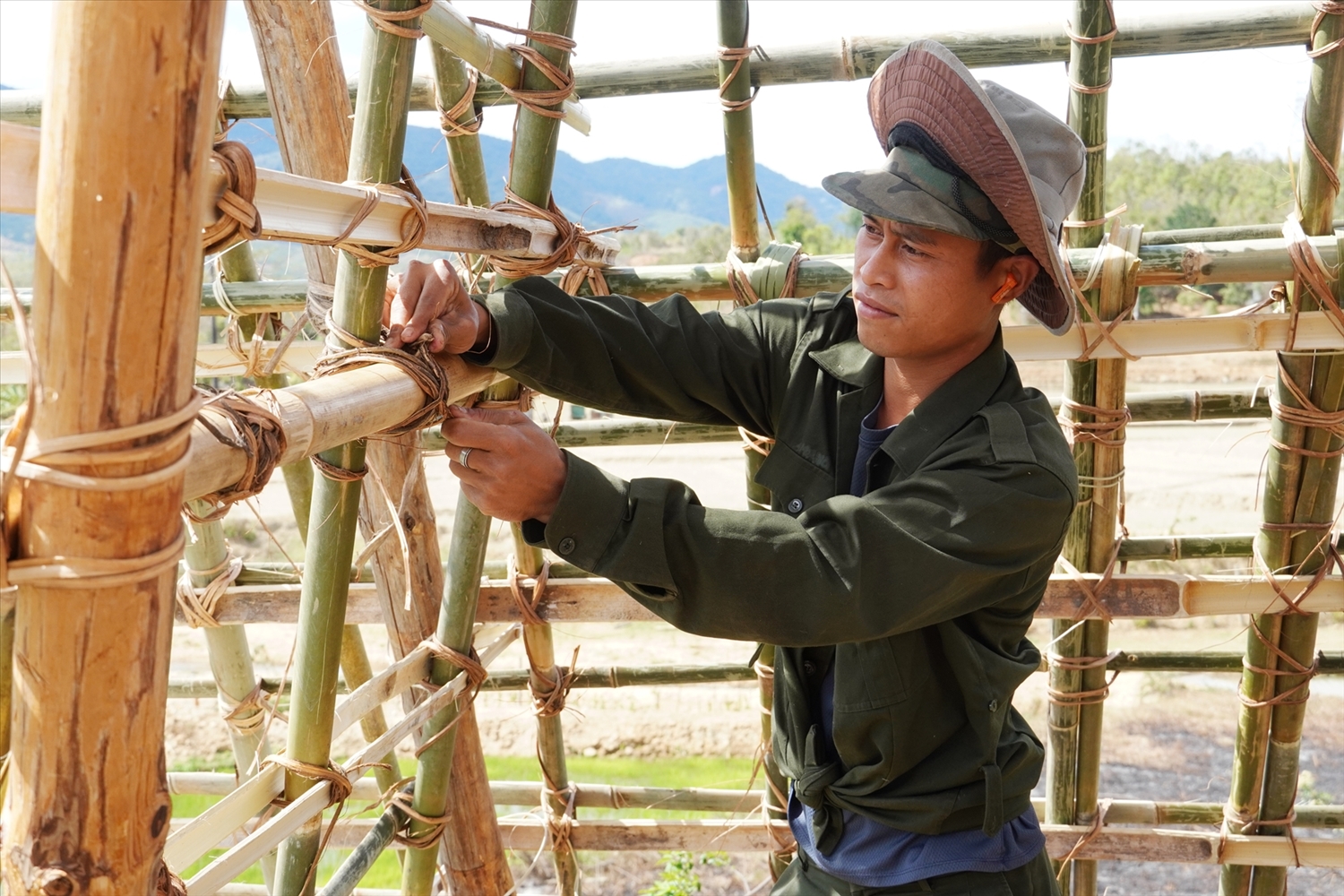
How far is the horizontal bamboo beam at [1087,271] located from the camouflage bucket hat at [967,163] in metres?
0.62

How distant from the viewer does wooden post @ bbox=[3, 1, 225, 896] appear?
0.69 meters

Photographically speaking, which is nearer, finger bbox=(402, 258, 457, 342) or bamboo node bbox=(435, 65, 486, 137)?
finger bbox=(402, 258, 457, 342)

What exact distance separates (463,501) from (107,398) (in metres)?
1.24

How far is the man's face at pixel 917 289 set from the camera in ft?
4.82

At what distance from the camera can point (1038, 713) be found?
21.1 ft

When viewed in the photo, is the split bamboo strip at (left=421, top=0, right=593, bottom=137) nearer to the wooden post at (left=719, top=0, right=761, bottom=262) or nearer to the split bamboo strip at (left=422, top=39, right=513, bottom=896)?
the split bamboo strip at (left=422, top=39, right=513, bottom=896)

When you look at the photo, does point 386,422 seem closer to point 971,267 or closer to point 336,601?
point 336,601

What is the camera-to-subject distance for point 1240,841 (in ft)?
8.82

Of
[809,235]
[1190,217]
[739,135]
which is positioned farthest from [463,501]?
[1190,217]

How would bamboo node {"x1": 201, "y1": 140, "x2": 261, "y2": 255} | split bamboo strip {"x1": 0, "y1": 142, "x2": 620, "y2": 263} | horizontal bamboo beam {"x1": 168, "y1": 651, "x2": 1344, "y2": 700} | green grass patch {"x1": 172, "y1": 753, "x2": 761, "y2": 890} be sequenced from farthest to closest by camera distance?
green grass patch {"x1": 172, "y1": 753, "x2": 761, "y2": 890} < horizontal bamboo beam {"x1": 168, "y1": 651, "x2": 1344, "y2": 700} < split bamboo strip {"x1": 0, "y1": 142, "x2": 620, "y2": 263} < bamboo node {"x1": 201, "y1": 140, "x2": 261, "y2": 255}

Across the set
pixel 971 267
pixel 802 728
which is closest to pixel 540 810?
pixel 802 728

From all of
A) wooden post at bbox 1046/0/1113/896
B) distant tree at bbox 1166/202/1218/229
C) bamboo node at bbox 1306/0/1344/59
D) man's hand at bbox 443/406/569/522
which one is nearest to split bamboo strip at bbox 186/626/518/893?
man's hand at bbox 443/406/569/522

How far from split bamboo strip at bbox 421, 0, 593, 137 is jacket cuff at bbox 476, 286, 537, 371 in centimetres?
38

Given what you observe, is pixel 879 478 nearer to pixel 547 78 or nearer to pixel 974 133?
pixel 974 133
